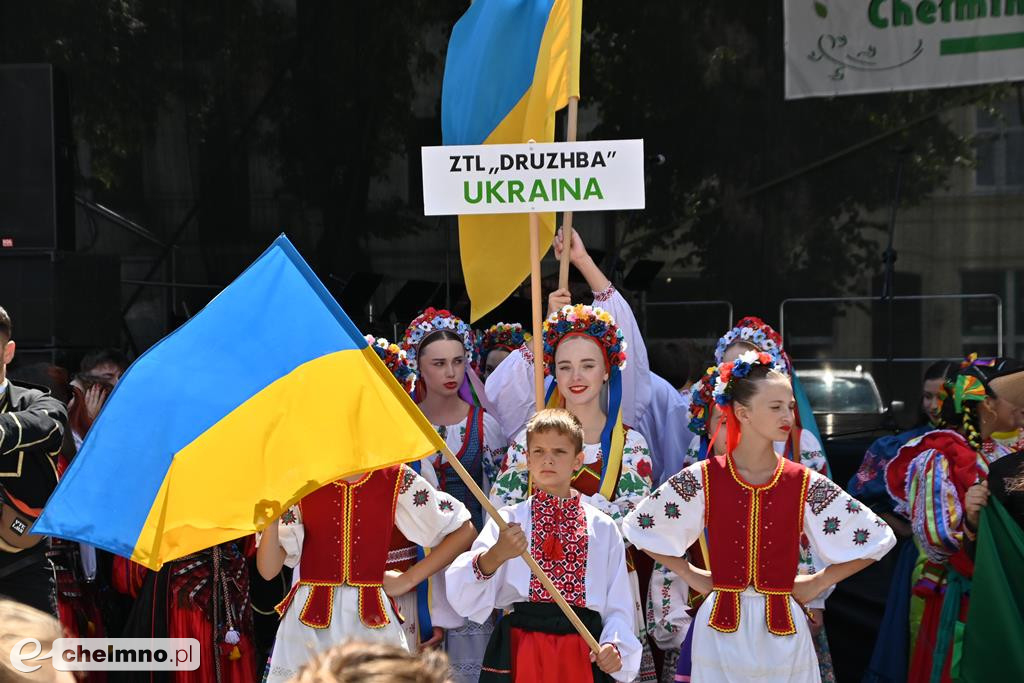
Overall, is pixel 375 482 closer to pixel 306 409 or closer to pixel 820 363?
pixel 306 409

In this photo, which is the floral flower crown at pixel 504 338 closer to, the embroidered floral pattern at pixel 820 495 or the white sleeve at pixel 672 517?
the white sleeve at pixel 672 517

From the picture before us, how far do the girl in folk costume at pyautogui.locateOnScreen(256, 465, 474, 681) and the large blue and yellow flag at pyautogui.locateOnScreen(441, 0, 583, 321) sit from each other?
0.95 metres

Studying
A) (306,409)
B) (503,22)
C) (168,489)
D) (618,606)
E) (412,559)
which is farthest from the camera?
(503,22)

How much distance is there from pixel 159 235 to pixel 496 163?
19.6 ft

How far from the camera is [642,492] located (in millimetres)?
4559

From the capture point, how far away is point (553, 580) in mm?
4047

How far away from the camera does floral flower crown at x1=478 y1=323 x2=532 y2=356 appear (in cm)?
706

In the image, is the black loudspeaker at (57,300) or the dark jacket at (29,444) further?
the black loudspeaker at (57,300)

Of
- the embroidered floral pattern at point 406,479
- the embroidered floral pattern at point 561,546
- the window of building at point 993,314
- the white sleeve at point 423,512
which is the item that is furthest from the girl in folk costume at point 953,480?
the window of building at point 993,314

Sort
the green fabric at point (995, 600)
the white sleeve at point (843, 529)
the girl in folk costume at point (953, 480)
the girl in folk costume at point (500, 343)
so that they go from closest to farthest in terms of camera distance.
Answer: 1. the white sleeve at point (843, 529)
2. the green fabric at point (995, 600)
3. the girl in folk costume at point (953, 480)
4. the girl in folk costume at point (500, 343)

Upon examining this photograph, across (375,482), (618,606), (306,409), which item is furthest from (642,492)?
(306,409)

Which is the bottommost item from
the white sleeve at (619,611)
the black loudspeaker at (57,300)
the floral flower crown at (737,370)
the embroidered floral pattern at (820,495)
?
the white sleeve at (619,611)

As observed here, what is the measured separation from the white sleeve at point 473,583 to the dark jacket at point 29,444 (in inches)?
56.3

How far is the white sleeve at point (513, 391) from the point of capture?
556 cm
